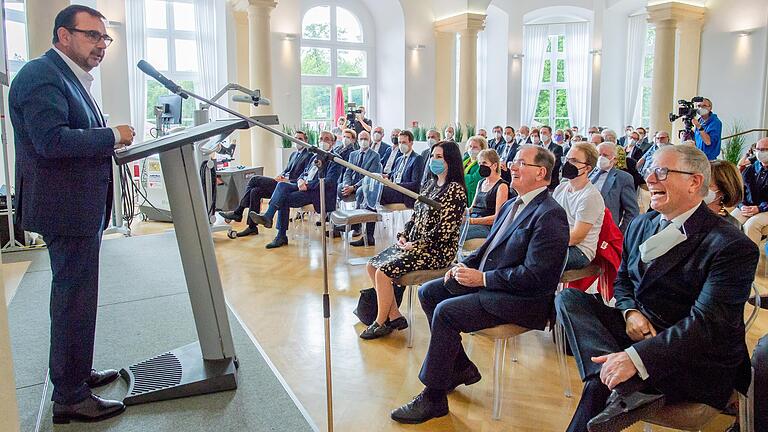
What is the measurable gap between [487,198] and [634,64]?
1158 cm

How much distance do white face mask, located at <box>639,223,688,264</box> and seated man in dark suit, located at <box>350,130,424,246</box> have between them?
3.91 metres

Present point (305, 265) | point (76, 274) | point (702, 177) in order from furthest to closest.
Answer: point (305, 265) < point (76, 274) < point (702, 177)

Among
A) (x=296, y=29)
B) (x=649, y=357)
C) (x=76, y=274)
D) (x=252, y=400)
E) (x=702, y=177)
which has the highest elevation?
(x=296, y=29)

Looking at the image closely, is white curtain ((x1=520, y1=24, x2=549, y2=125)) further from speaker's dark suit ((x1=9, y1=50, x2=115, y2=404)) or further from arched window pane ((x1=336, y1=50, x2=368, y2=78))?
speaker's dark suit ((x1=9, y1=50, x2=115, y2=404))

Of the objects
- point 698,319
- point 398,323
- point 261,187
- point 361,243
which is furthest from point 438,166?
point 261,187

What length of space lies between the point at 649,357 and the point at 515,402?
108 cm

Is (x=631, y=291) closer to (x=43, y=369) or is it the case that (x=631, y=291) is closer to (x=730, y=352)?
(x=730, y=352)

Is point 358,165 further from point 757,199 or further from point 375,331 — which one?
point 757,199

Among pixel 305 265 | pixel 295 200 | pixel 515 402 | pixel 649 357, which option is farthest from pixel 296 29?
pixel 649 357

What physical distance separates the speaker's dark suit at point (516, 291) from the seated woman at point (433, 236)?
30.3 inches

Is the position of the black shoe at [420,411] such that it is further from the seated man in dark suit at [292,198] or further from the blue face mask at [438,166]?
the seated man in dark suit at [292,198]

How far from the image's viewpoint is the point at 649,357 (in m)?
1.83

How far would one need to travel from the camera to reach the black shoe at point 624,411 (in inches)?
70.1

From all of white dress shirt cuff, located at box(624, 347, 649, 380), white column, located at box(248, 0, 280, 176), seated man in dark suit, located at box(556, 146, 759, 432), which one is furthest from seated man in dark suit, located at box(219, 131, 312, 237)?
white dress shirt cuff, located at box(624, 347, 649, 380)
